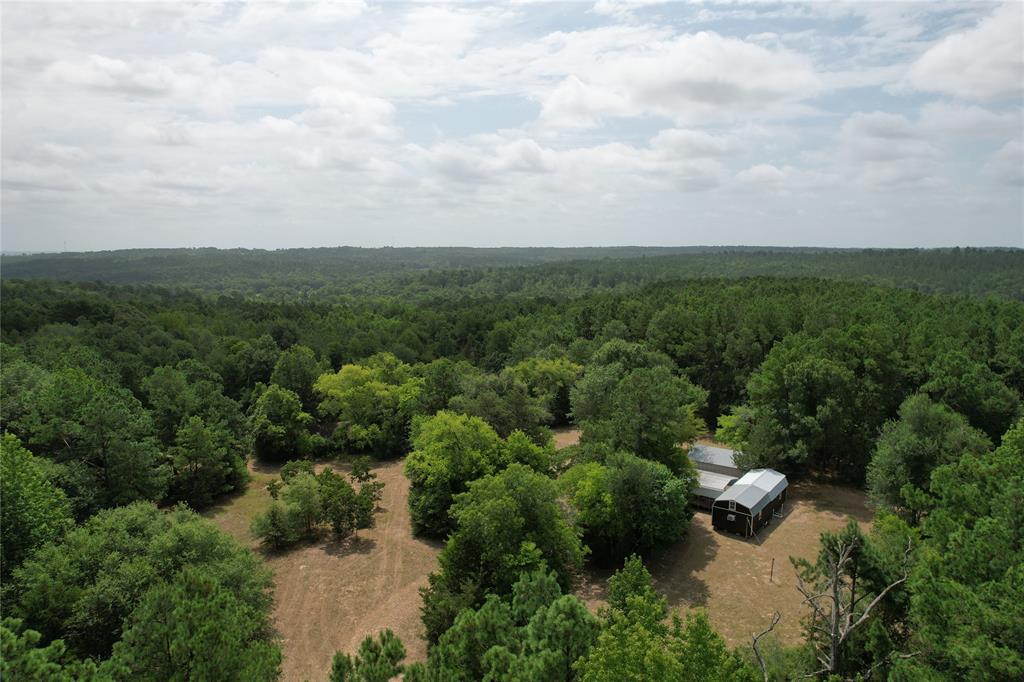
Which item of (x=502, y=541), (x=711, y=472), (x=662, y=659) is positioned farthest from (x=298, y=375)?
(x=662, y=659)

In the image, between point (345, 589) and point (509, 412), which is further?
point (509, 412)

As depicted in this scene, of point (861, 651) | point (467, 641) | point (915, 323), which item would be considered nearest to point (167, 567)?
point (467, 641)

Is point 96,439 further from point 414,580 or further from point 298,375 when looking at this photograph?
point 298,375

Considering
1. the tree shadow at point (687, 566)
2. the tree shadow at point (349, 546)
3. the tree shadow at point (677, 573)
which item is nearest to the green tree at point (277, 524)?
the tree shadow at point (349, 546)

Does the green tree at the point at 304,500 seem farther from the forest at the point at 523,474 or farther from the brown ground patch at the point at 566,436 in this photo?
the brown ground patch at the point at 566,436

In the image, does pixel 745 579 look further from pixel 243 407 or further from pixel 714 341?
pixel 243 407

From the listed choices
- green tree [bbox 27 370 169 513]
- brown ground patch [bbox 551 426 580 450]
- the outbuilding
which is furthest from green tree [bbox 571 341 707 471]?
green tree [bbox 27 370 169 513]

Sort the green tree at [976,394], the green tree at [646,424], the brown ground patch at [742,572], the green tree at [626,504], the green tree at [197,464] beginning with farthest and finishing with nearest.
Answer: the green tree at [197,464] → the green tree at [976,394] → the green tree at [646,424] → the green tree at [626,504] → the brown ground patch at [742,572]
